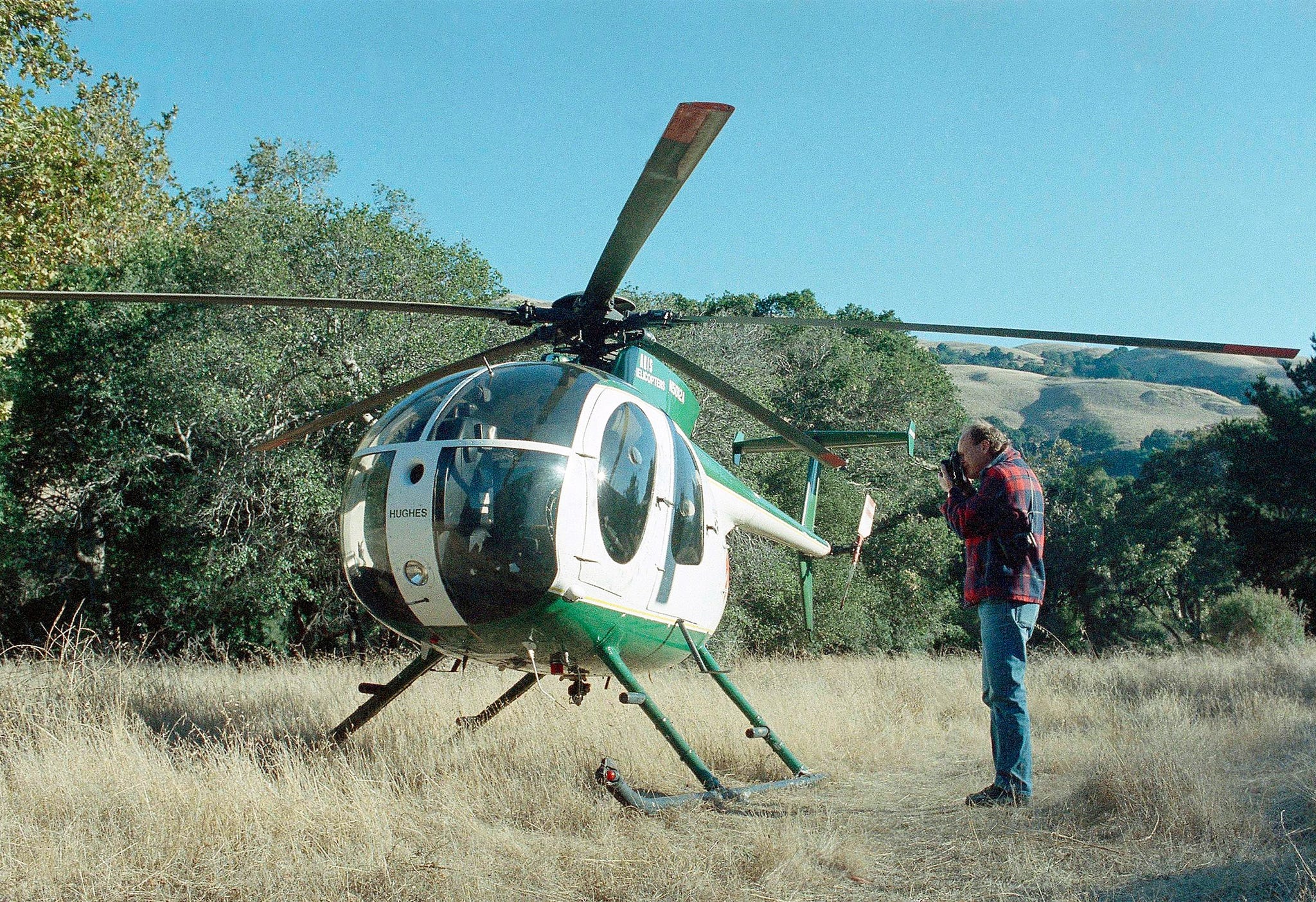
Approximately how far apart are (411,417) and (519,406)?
0.60 m

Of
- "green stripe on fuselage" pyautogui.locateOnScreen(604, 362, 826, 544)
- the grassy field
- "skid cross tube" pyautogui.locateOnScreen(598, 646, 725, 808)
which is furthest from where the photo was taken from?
"green stripe on fuselage" pyautogui.locateOnScreen(604, 362, 826, 544)

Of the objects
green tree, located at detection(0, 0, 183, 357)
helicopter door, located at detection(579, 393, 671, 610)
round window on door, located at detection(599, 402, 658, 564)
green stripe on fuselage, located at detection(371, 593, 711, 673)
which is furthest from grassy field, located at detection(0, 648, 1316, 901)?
green tree, located at detection(0, 0, 183, 357)

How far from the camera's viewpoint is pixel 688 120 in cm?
397

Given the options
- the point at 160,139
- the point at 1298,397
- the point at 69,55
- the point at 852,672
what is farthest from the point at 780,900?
the point at 1298,397

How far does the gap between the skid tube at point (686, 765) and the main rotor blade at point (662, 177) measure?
7.10 ft

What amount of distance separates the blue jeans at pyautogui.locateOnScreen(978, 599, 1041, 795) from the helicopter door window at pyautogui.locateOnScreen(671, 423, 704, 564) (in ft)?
5.72

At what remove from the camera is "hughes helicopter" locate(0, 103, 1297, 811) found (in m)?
4.69

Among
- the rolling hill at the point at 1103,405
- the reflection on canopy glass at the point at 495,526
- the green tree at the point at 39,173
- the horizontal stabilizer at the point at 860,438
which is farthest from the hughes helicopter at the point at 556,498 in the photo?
the rolling hill at the point at 1103,405

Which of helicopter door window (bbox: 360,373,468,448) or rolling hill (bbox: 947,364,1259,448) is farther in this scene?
rolling hill (bbox: 947,364,1259,448)

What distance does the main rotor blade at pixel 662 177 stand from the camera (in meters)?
3.96

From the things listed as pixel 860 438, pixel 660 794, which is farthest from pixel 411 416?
pixel 860 438

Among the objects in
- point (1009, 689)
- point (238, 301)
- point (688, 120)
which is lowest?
point (1009, 689)

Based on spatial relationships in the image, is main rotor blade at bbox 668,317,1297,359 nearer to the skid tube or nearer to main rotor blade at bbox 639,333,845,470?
main rotor blade at bbox 639,333,845,470

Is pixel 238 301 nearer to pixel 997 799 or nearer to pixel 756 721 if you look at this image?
pixel 756 721
